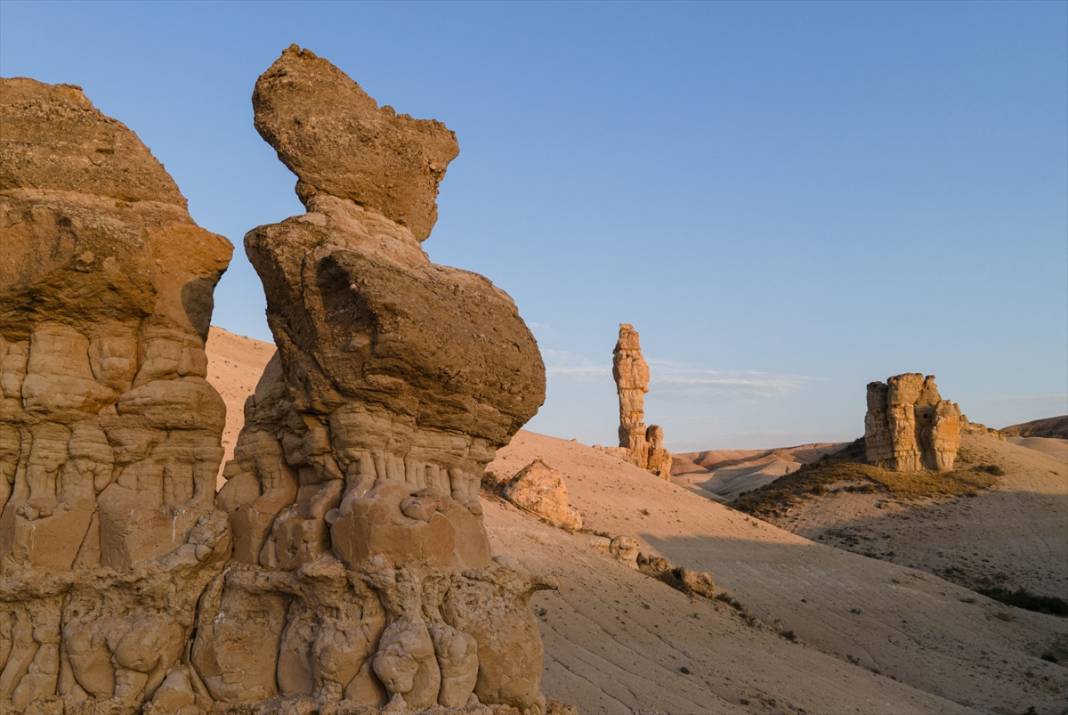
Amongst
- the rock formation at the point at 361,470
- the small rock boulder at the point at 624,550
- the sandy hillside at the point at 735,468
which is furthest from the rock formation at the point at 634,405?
the rock formation at the point at 361,470

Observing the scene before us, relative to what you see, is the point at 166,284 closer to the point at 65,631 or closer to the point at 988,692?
the point at 65,631

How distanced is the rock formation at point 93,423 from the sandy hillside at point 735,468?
5326 centimetres

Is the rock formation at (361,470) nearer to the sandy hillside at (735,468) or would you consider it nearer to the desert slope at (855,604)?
the desert slope at (855,604)

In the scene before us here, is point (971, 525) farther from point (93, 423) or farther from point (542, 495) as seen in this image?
point (93, 423)

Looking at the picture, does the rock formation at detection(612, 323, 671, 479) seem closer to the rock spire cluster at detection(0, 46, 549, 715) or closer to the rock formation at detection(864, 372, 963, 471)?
the rock formation at detection(864, 372, 963, 471)

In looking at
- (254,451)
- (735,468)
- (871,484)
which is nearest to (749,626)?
(254,451)

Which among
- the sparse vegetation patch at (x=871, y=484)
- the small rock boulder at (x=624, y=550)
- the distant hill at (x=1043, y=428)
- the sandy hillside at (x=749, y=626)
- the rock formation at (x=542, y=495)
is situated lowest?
the sandy hillside at (x=749, y=626)

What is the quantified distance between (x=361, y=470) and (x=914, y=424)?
47.2 m

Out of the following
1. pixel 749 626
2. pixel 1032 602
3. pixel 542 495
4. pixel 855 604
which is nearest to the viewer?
pixel 749 626

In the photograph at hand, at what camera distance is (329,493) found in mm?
5961

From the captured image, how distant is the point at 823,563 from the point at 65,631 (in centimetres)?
2480

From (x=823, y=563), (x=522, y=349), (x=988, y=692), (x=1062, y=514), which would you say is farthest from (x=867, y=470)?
(x=522, y=349)

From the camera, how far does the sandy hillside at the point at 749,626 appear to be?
41.7ft

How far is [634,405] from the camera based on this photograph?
49.7 meters
